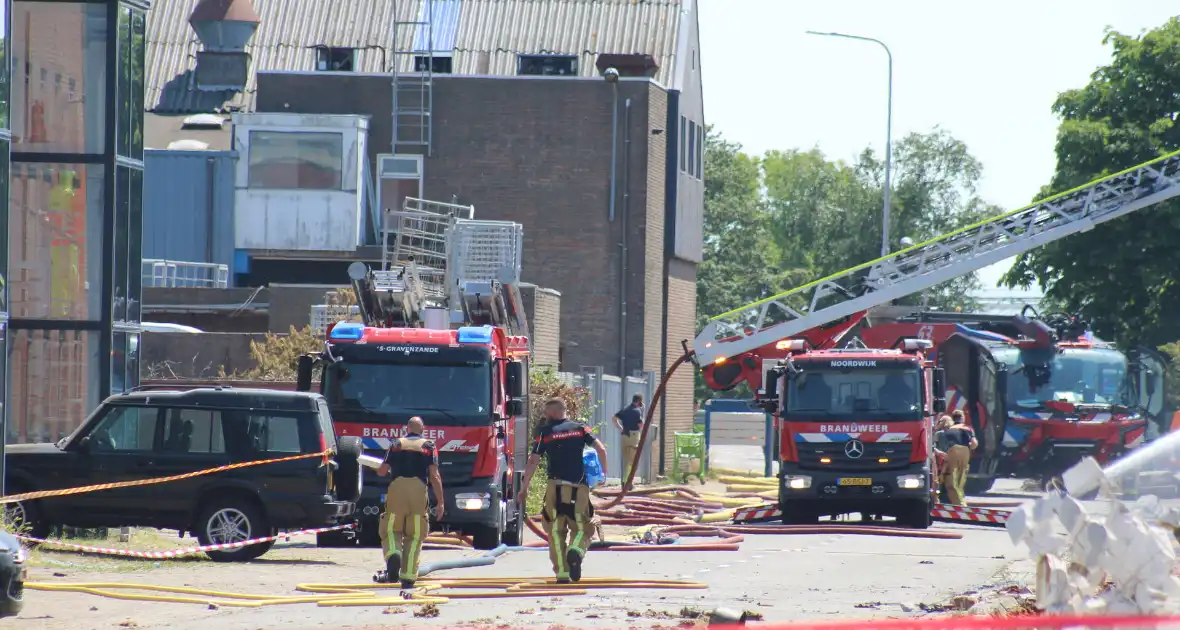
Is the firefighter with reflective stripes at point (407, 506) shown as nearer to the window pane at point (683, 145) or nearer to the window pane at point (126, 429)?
the window pane at point (126, 429)

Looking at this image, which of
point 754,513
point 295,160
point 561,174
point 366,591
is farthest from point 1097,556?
point 295,160

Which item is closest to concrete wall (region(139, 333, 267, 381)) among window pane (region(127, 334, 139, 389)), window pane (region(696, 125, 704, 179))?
window pane (region(127, 334, 139, 389))

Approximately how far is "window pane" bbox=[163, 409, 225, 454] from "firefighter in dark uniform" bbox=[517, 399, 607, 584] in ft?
12.4

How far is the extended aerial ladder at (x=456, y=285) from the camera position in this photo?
76.6 feet

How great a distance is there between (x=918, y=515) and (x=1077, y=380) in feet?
37.8

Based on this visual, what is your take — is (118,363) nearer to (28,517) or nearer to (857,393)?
(28,517)

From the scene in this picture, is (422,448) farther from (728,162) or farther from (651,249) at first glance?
(728,162)

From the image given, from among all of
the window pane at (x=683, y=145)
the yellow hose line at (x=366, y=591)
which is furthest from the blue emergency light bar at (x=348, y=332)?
the window pane at (x=683, y=145)

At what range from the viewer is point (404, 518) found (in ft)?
49.3

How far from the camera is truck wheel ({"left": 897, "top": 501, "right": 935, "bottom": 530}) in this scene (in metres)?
23.3

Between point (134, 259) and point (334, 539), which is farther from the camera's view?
point (334, 539)

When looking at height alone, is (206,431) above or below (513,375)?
below

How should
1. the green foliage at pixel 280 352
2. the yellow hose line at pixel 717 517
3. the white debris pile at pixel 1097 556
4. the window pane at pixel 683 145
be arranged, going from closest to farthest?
the white debris pile at pixel 1097 556
the yellow hose line at pixel 717 517
the green foliage at pixel 280 352
the window pane at pixel 683 145

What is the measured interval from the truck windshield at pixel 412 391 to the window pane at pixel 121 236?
237cm
